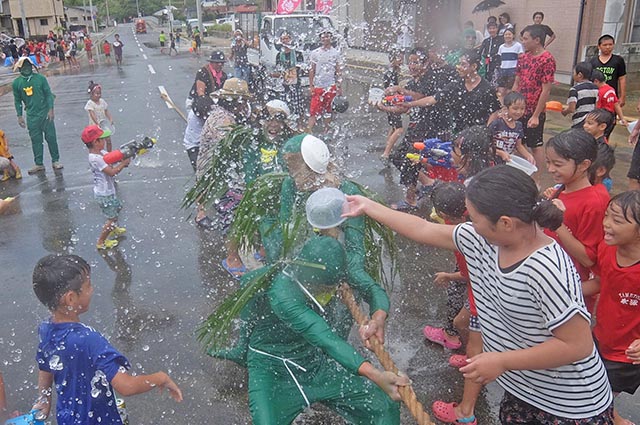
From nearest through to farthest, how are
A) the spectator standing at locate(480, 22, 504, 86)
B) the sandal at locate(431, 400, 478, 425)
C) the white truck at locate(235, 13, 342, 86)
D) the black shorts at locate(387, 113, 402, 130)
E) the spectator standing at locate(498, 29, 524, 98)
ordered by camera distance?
1. the sandal at locate(431, 400, 478, 425)
2. the black shorts at locate(387, 113, 402, 130)
3. the spectator standing at locate(498, 29, 524, 98)
4. the spectator standing at locate(480, 22, 504, 86)
5. the white truck at locate(235, 13, 342, 86)

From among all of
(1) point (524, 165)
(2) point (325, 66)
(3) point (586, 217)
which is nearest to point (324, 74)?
(2) point (325, 66)

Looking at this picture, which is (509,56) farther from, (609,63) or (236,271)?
(236,271)

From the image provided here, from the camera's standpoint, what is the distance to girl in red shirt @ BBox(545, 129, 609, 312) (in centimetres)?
293

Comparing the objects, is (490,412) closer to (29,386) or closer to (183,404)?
(183,404)

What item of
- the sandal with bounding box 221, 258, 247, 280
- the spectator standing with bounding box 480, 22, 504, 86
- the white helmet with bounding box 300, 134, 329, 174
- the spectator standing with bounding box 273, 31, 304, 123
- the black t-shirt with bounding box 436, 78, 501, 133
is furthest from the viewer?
the spectator standing with bounding box 273, 31, 304, 123

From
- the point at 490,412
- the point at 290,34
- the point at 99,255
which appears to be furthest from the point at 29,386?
the point at 290,34

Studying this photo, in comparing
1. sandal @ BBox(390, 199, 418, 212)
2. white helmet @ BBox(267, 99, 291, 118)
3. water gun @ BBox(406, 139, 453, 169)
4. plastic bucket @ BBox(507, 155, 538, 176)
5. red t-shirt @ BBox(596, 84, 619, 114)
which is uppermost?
white helmet @ BBox(267, 99, 291, 118)

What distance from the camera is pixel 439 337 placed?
4148mm

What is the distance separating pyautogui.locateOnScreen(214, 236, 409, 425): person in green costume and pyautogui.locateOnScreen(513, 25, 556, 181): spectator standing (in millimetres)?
5137

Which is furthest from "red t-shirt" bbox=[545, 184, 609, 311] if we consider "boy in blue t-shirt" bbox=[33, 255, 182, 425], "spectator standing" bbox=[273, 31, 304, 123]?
"spectator standing" bbox=[273, 31, 304, 123]

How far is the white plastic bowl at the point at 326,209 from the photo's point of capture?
94.0 inches

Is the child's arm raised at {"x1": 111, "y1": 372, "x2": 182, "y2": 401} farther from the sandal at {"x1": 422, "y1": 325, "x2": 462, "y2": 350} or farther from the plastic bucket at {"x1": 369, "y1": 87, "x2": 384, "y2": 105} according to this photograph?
the plastic bucket at {"x1": 369, "y1": 87, "x2": 384, "y2": 105}

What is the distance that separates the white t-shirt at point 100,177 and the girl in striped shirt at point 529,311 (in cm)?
453

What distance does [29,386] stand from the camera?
3836 millimetres
